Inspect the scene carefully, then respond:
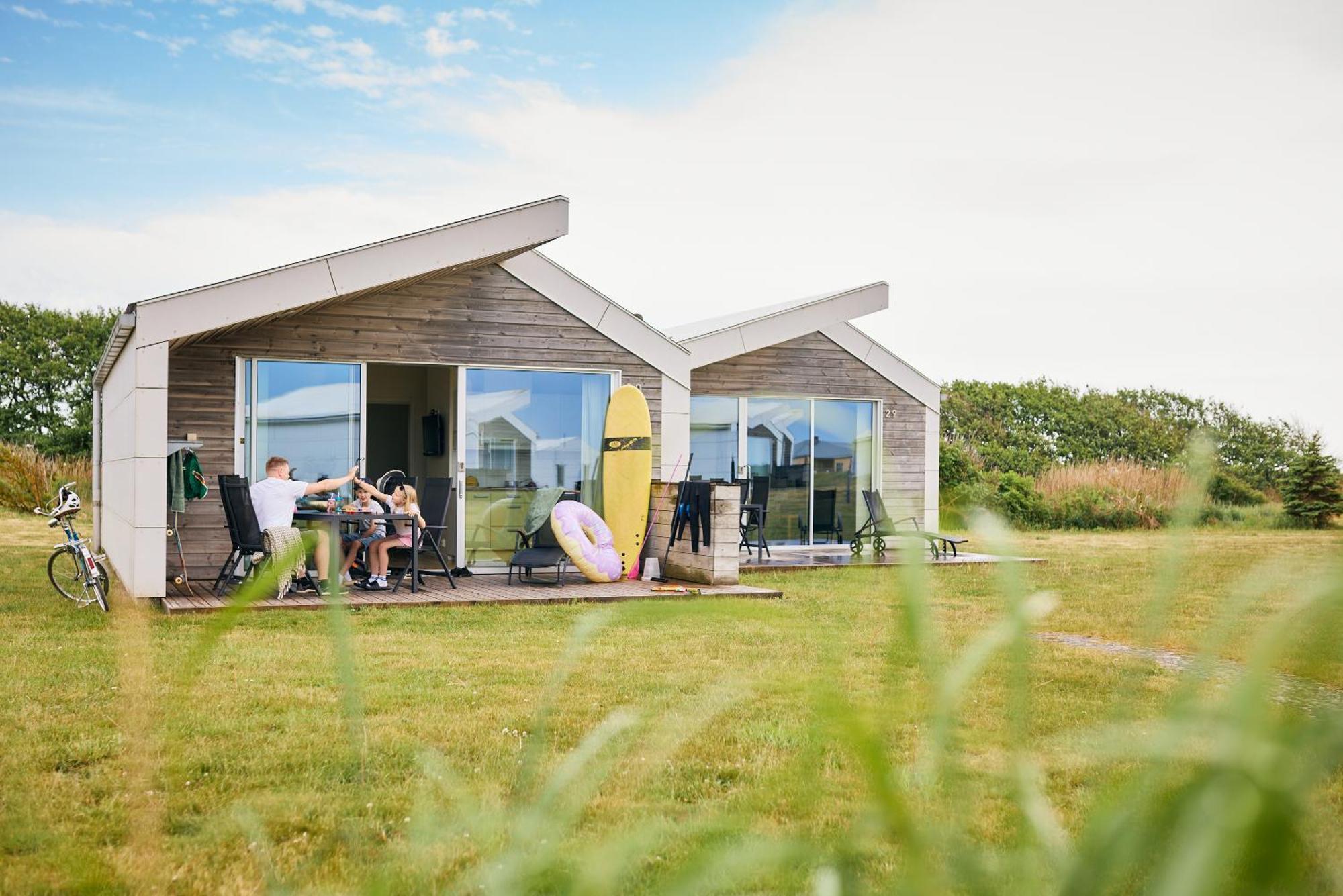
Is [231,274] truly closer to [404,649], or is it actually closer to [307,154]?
[404,649]

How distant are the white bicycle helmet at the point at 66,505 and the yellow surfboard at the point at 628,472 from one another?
14.3 ft

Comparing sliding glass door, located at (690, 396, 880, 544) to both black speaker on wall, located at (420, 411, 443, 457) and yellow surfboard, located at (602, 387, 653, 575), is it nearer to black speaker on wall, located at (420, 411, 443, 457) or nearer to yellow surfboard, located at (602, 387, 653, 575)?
black speaker on wall, located at (420, 411, 443, 457)

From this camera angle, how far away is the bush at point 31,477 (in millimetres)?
20562

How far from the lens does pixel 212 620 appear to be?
54 centimetres

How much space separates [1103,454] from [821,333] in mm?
13444

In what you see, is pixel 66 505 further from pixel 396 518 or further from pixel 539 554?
pixel 539 554

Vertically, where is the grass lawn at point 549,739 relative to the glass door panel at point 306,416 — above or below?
below

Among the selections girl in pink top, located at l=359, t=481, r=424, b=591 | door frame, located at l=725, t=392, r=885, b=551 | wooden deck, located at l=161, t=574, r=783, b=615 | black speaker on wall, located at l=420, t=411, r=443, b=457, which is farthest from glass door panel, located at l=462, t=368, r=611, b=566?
door frame, located at l=725, t=392, r=885, b=551

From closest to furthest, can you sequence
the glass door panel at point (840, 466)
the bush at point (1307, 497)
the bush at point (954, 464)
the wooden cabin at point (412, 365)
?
the wooden cabin at point (412, 365) → the glass door panel at point (840, 466) → the bush at point (1307, 497) → the bush at point (954, 464)

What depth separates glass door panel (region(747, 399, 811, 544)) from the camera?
1413 centimetres

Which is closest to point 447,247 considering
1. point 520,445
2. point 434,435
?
point 520,445

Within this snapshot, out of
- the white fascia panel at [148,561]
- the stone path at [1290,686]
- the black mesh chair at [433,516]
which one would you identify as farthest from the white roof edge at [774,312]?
the stone path at [1290,686]

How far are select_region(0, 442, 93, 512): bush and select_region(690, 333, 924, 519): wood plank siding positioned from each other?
1315 cm

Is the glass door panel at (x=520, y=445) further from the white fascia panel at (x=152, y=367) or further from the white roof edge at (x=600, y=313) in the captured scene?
the white fascia panel at (x=152, y=367)
